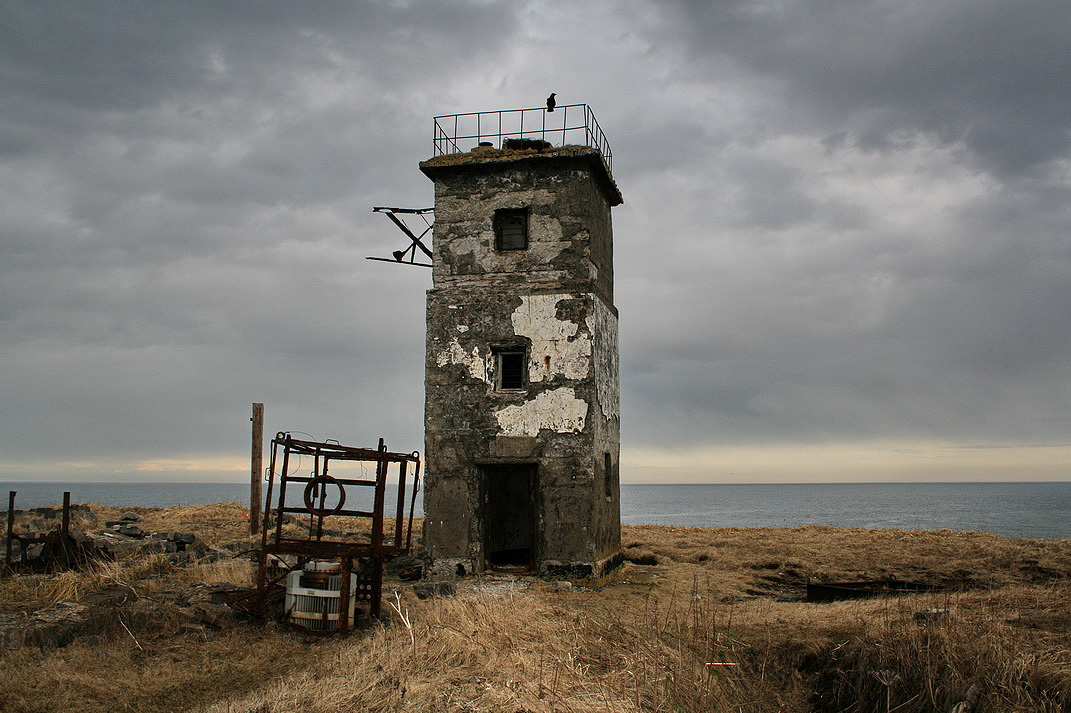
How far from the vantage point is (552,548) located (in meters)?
14.7

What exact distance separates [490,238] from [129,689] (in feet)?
33.1

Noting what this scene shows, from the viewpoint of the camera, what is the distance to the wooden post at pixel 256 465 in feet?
67.3

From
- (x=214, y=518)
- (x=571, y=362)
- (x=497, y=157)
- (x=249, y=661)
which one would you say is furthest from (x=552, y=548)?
(x=214, y=518)

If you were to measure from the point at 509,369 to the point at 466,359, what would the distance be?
0.88m

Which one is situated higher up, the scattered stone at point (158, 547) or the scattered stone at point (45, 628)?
the scattered stone at point (158, 547)

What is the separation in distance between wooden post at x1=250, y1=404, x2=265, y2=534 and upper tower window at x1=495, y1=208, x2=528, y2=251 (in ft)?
31.9

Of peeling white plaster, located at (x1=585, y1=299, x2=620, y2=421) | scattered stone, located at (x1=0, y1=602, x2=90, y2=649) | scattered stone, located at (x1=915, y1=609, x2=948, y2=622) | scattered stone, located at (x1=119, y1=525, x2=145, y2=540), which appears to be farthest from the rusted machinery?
scattered stone, located at (x1=119, y1=525, x2=145, y2=540)

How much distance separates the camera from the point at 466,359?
1545 centimetres

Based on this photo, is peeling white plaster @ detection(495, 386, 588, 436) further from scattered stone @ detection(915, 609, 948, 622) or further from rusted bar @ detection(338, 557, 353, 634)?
scattered stone @ detection(915, 609, 948, 622)

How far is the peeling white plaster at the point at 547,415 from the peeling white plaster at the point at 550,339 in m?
0.40

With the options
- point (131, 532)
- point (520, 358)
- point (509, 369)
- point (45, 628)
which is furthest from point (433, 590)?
point (131, 532)

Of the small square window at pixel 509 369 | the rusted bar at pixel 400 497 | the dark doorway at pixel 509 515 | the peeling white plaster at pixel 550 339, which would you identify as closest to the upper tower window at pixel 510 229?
the peeling white plaster at pixel 550 339

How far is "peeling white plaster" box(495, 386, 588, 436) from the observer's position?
14891 mm

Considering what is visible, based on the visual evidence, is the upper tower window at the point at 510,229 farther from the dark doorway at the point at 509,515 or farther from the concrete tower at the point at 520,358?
the dark doorway at the point at 509,515
